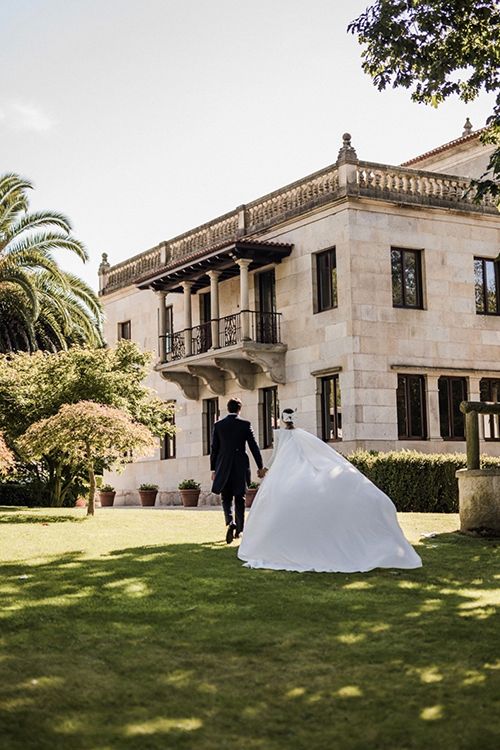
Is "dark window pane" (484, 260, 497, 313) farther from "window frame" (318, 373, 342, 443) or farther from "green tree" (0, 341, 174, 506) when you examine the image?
"green tree" (0, 341, 174, 506)

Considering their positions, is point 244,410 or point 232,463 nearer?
point 232,463

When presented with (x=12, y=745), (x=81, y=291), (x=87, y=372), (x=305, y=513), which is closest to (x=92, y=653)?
(x=12, y=745)

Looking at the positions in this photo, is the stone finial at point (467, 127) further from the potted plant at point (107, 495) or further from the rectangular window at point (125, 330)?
the potted plant at point (107, 495)

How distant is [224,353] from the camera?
29359mm

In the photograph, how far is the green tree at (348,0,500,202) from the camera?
14961 mm

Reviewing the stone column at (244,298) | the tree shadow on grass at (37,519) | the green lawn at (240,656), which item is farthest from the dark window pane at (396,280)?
the green lawn at (240,656)

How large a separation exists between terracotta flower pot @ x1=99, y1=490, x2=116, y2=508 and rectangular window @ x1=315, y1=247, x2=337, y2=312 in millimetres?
12120

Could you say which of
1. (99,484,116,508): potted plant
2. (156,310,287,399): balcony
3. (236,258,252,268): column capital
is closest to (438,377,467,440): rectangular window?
(156,310,287,399): balcony

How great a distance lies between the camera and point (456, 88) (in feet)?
51.9

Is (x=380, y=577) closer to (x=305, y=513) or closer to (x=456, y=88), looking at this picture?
(x=305, y=513)

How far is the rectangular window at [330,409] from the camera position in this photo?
89.1 feet

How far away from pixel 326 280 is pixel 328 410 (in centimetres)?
375

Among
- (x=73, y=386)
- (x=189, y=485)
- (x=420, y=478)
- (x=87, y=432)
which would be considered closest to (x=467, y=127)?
(x=189, y=485)

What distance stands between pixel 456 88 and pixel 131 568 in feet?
32.3
